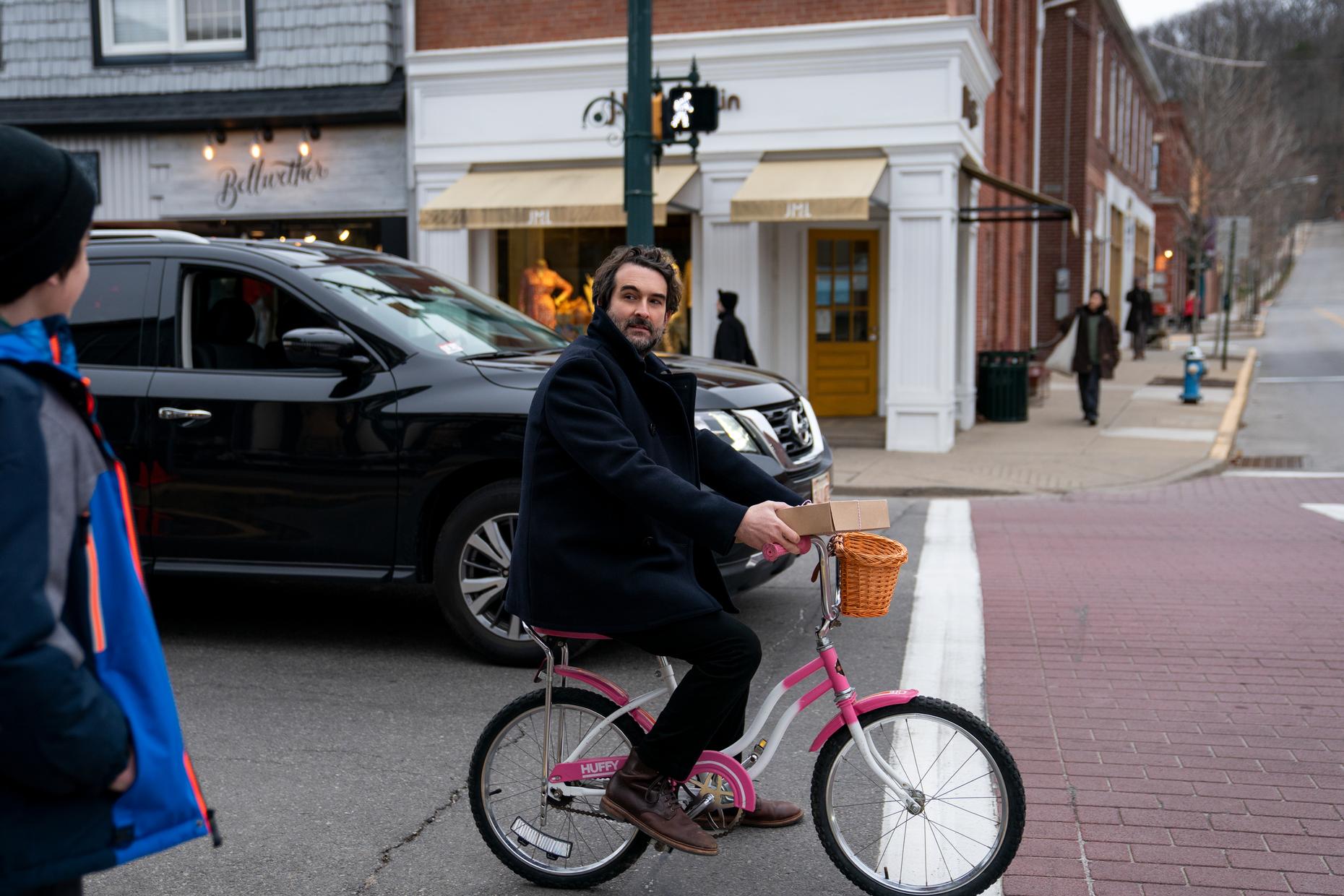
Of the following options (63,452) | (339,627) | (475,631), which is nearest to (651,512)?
(63,452)

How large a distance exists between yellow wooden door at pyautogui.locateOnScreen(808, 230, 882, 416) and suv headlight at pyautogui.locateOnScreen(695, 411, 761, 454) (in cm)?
1116

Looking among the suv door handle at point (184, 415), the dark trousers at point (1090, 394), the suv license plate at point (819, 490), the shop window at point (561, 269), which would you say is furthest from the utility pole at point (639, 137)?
the dark trousers at point (1090, 394)

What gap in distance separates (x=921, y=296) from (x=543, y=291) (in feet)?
16.0

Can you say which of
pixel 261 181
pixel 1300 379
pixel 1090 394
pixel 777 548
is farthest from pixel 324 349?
pixel 1300 379

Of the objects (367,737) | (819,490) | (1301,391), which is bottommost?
(367,737)

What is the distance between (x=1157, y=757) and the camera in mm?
4781

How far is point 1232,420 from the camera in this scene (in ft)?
60.3

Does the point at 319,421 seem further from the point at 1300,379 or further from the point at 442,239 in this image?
the point at 1300,379

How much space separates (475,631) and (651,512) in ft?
9.66

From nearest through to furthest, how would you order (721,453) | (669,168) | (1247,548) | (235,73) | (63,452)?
1. (63,452)
2. (721,453)
3. (1247,548)
4. (669,168)
5. (235,73)

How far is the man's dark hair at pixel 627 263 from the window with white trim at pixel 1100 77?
97.1ft

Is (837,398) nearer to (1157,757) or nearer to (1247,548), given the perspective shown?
(1247,548)

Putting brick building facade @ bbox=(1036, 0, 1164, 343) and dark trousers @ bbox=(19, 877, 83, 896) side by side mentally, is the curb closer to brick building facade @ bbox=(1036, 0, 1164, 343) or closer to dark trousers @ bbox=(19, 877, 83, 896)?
brick building facade @ bbox=(1036, 0, 1164, 343)

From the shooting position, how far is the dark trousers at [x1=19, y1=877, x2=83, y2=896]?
6.68ft
